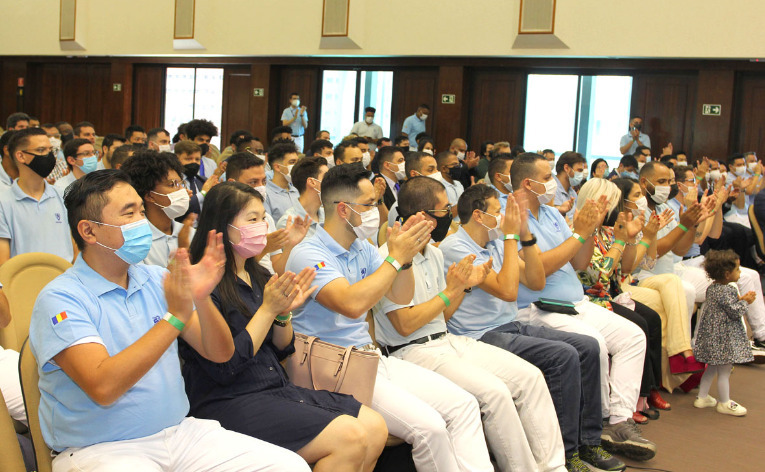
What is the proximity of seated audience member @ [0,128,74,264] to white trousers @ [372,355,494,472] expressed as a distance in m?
2.01

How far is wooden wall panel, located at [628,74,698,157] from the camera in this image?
10961 mm

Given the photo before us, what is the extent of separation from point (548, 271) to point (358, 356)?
5.63 ft

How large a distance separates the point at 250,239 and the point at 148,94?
14.0m

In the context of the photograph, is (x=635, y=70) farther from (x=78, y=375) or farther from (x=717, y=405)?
(x=78, y=375)

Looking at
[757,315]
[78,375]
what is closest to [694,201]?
[757,315]

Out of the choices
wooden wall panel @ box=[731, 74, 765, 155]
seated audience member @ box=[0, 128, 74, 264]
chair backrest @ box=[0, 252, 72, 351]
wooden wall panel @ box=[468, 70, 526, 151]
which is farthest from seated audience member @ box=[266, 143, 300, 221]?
wooden wall panel @ box=[731, 74, 765, 155]

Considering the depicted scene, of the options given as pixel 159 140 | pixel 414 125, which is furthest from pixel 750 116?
pixel 159 140

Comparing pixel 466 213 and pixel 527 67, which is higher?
pixel 527 67

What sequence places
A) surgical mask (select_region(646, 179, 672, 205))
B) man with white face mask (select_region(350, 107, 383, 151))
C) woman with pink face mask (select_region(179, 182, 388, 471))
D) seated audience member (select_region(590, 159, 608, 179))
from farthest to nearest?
man with white face mask (select_region(350, 107, 383, 151)), seated audience member (select_region(590, 159, 608, 179)), surgical mask (select_region(646, 179, 672, 205)), woman with pink face mask (select_region(179, 182, 388, 471))

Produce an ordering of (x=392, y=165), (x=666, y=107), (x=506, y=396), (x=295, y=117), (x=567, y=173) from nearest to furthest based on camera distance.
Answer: (x=506, y=396) < (x=392, y=165) < (x=567, y=173) < (x=666, y=107) < (x=295, y=117)

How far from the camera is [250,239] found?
263 centimetres

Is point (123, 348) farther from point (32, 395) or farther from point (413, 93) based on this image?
point (413, 93)

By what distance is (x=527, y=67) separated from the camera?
38.5 feet

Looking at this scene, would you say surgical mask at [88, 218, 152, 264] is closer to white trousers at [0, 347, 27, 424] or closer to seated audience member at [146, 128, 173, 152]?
white trousers at [0, 347, 27, 424]
